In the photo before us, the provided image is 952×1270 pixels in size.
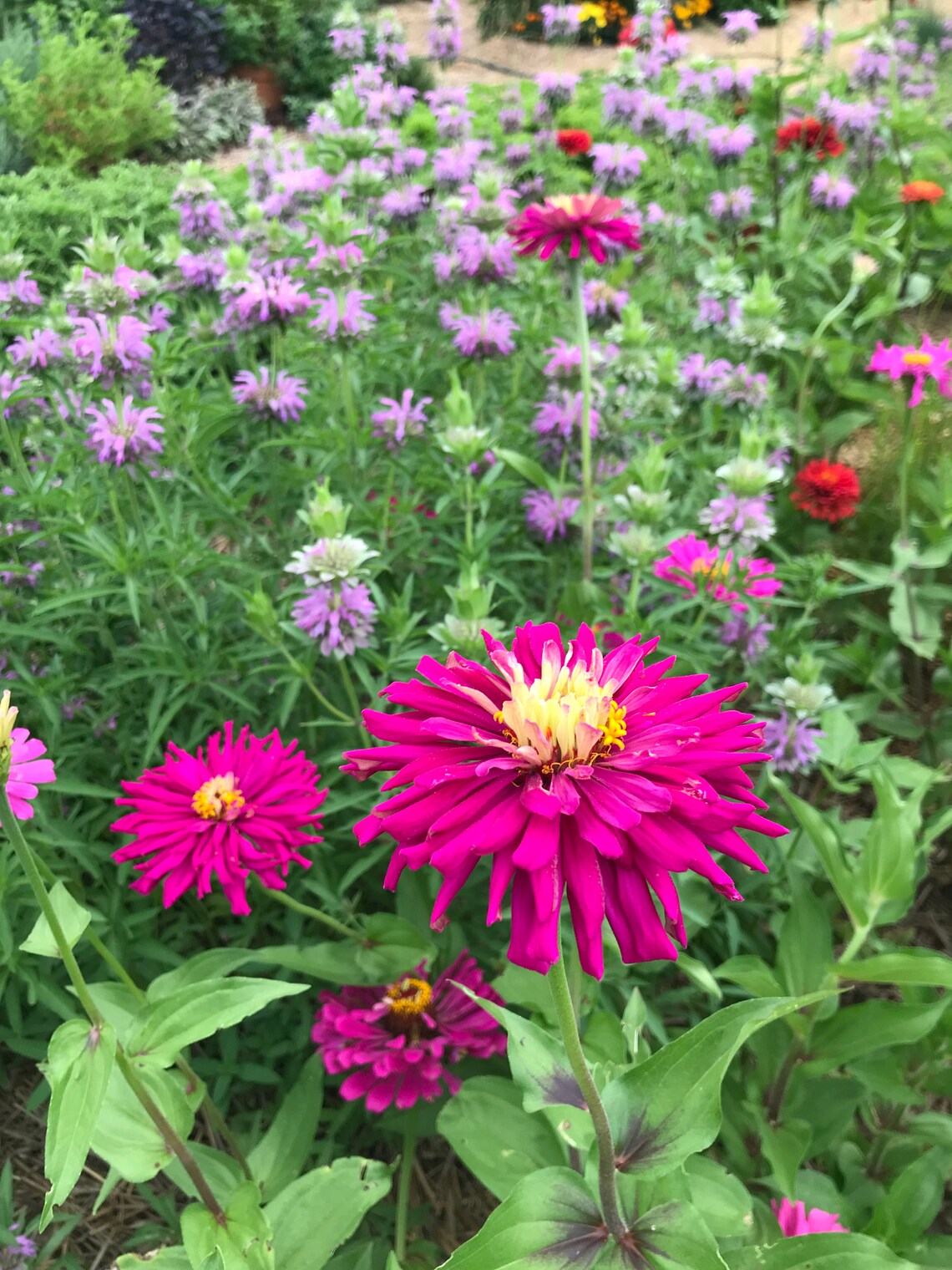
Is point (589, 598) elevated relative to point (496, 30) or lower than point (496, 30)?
lower

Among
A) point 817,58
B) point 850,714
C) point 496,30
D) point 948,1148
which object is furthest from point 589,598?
point 496,30

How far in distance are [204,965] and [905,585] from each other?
77.8 inches

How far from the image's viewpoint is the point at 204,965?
1313mm

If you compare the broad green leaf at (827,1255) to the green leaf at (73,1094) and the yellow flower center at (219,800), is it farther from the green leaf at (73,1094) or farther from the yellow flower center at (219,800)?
the yellow flower center at (219,800)

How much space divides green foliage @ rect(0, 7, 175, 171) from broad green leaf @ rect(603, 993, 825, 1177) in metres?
6.34

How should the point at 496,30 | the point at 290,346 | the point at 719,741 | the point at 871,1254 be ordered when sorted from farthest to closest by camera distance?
the point at 496,30 → the point at 290,346 → the point at 871,1254 → the point at 719,741

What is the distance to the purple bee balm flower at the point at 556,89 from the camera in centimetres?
371

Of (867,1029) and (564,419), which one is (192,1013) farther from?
(564,419)

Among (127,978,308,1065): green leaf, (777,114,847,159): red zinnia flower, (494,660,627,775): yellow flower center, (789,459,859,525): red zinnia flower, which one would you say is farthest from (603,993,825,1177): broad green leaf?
(777,114,847,159): red zinnia flower

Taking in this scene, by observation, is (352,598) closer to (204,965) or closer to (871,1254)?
(204,965)

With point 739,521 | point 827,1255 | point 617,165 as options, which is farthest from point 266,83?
point 827,1255

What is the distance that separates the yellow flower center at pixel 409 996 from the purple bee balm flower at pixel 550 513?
1.11 meters

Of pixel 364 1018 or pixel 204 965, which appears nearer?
pixel 204 965

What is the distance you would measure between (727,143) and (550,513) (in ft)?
7.44
